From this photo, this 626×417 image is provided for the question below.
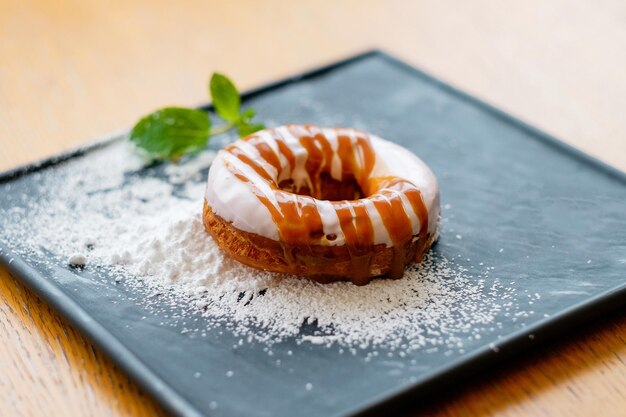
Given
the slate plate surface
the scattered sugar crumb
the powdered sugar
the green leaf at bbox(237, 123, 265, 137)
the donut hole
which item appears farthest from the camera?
Answer: the green leaf at bbox(237, 123, 265, 137)

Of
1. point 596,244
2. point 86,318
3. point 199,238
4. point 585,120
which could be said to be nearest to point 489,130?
point 585,120

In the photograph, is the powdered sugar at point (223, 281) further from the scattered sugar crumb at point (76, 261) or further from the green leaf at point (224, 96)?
the green leaf at point (224, 96)

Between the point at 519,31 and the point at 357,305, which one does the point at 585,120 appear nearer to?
the point at 519,31

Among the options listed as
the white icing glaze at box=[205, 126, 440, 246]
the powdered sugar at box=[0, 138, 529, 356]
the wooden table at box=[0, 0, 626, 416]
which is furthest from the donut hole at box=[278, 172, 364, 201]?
the wooden table at box=[0, 0, 626, 416]

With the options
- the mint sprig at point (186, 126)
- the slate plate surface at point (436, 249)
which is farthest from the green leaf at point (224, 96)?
the slate plate surface at point (436, 249)

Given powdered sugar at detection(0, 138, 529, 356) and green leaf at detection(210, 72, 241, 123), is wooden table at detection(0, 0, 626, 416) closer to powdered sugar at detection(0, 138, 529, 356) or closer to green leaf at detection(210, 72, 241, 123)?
powdered sugar at detection(0, 138, 529, 356)

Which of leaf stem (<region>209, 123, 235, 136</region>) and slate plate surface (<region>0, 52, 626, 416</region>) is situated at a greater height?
leaf stem (<region>209, 123, 235, 136</region>)
